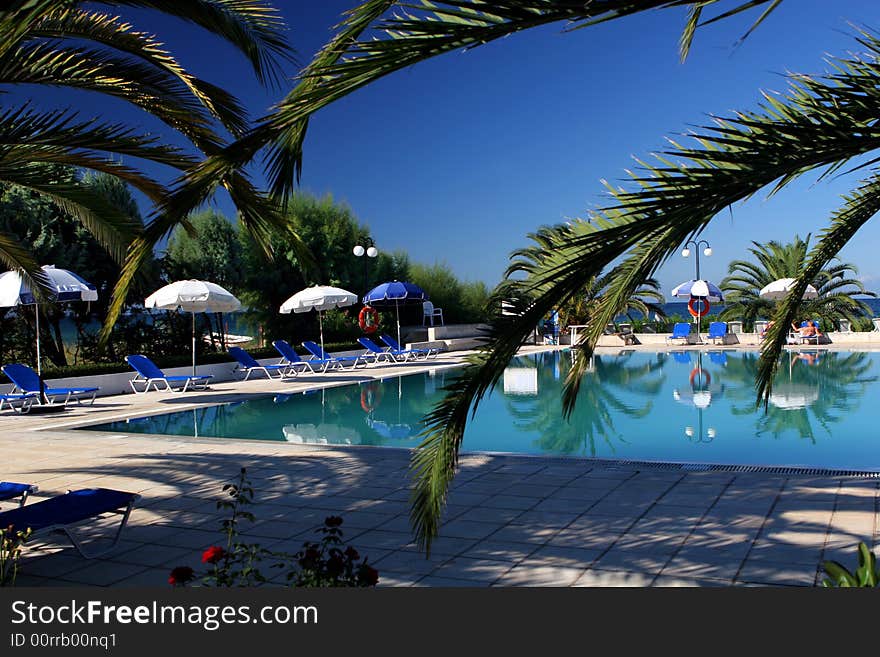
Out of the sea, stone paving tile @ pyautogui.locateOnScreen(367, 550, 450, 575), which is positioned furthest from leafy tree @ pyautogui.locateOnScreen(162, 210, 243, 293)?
stone paving tile @ pyautogui.locateOnScreen(367, 550, 450, 575)

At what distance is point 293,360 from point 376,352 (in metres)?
3.71

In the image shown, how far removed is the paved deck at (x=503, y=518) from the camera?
13.7 feet

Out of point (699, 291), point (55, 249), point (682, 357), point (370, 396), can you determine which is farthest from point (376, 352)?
point (699, 291)

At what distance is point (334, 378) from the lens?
1734cm

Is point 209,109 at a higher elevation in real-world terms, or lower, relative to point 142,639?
higher

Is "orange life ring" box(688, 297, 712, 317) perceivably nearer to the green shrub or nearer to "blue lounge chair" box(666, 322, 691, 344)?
"blue lounge chair" box(666, 322, 691, 344)

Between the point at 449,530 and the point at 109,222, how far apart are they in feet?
12.3

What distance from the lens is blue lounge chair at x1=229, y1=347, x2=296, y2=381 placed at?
56.2ft

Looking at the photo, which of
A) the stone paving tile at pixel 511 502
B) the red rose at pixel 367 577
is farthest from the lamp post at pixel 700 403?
the red rose at pixel 367 577

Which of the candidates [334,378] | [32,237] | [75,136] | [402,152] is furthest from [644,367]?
[402,152]

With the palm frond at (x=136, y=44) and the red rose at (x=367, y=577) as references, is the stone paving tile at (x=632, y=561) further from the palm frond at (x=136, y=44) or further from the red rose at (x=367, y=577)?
the palm frond at (x=136, y=44)

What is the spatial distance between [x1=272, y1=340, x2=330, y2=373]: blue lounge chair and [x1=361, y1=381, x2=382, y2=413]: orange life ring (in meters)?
2.29

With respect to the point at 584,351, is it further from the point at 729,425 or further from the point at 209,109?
the point at 729,425

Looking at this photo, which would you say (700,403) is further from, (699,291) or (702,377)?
(699,291)
